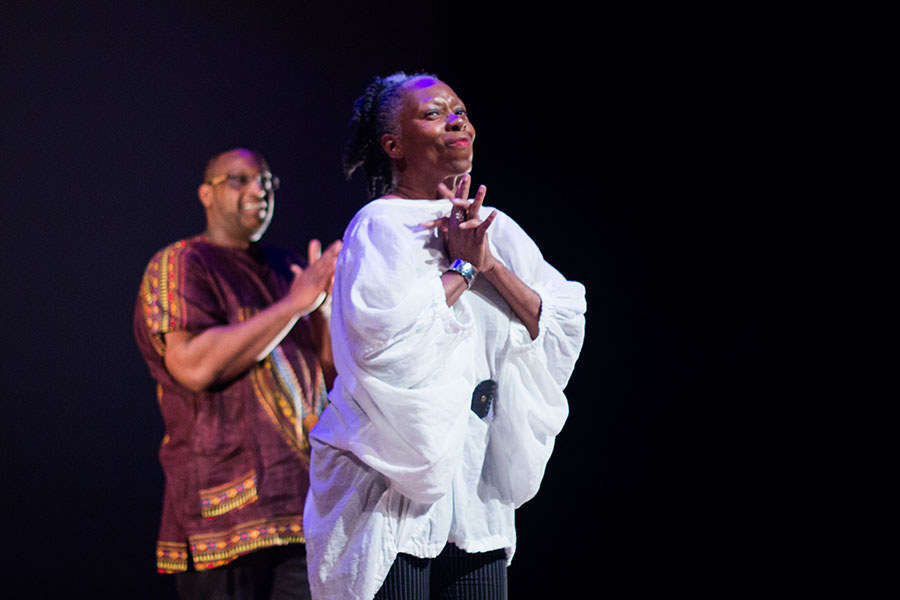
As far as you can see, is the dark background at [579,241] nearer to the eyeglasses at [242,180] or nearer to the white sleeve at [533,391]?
the eyeglasses at [242,180]

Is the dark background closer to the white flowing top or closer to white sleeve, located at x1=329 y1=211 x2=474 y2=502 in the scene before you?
the white flowing top

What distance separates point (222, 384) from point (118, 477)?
2.32 feet

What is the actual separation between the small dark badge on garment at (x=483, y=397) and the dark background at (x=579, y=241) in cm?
127

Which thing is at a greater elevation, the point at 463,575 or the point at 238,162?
the point at 238,162

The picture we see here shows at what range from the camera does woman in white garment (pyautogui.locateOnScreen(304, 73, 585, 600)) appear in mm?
1275

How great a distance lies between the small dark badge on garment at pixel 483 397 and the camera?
1.41 metres

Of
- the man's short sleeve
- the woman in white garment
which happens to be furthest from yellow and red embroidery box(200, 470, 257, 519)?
the woman in white garment

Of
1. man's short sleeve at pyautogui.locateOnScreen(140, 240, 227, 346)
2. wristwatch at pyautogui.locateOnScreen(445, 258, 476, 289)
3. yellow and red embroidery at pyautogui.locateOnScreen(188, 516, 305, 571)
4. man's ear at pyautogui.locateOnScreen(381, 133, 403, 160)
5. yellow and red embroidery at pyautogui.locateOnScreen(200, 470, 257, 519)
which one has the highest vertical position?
man's ear at pyautogui.locateOnScreen(381, 133, 403, 160)

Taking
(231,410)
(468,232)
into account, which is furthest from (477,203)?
(231,410)

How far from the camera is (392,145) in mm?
1521

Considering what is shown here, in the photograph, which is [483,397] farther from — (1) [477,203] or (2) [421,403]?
(1) [477,203]

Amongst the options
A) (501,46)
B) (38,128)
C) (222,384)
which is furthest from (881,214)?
(38,128)

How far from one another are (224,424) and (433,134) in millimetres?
928

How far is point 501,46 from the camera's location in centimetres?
285
